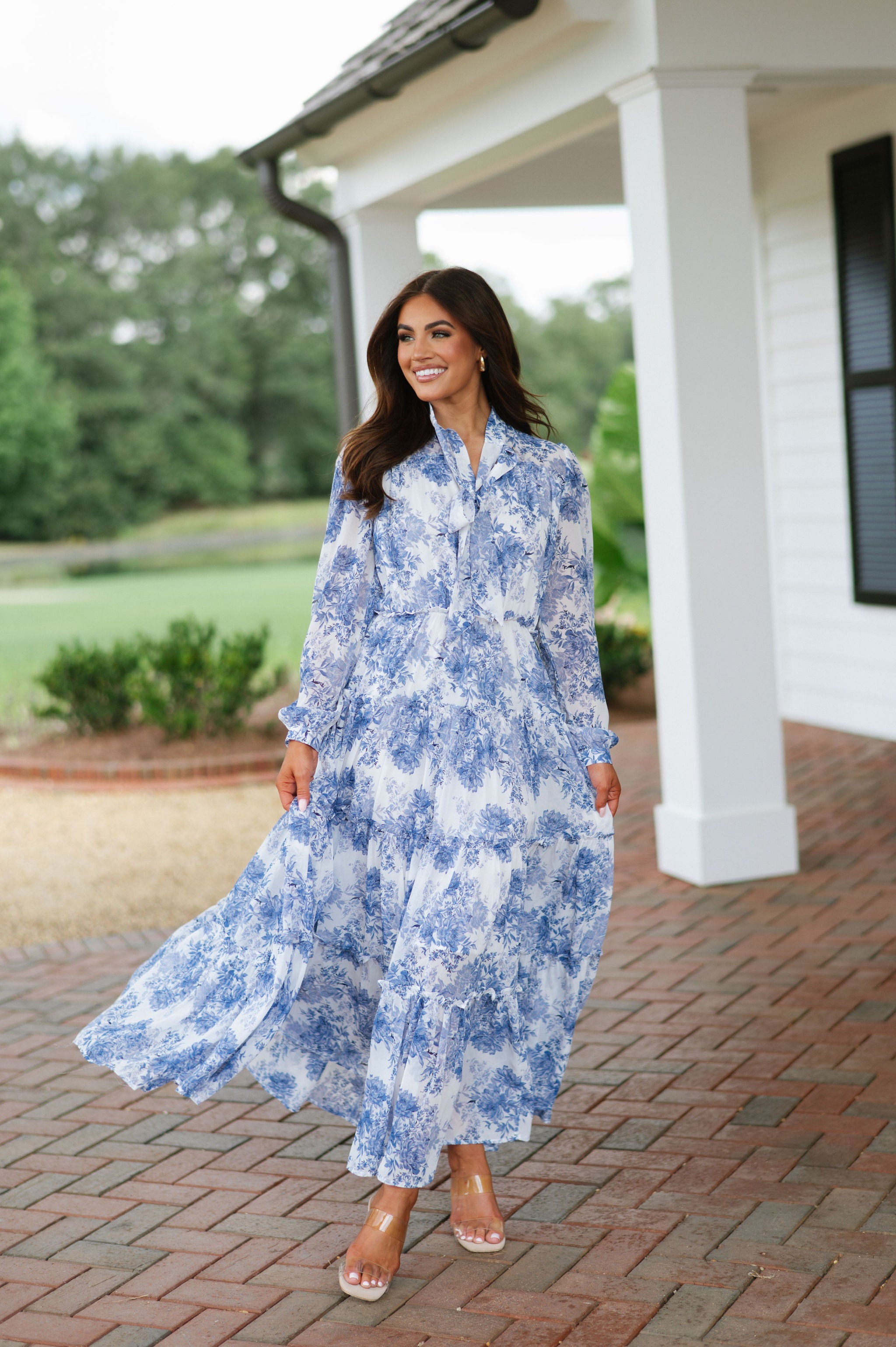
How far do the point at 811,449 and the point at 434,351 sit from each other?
236 inches

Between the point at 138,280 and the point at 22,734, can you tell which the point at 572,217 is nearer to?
the point at 138,280

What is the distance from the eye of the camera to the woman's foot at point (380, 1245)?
2.88 m

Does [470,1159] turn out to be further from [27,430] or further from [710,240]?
[27,430]

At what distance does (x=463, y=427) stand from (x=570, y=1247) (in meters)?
1.72

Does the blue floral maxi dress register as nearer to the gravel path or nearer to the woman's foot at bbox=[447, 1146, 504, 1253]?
the woman's foot at bbox=[447, 1146, 504, 1253]

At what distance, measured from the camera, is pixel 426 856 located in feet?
9.59

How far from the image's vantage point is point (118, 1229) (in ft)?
10.7

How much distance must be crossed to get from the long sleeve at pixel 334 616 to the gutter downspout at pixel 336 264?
18.6ft

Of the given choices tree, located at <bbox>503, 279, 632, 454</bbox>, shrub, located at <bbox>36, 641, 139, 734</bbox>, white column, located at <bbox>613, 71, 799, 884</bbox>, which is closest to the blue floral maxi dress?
white column, located at <bbox>613, 71, 799, 884</bbox>

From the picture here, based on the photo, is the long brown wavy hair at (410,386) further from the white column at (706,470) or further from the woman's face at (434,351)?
the white column at (706,470)

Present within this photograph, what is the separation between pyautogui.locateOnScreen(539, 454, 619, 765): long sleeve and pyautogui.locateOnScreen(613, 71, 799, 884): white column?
2.39 m

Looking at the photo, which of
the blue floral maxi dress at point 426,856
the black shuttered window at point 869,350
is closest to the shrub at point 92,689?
the black shuttered window at point 869,350

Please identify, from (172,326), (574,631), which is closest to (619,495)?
(574,631)

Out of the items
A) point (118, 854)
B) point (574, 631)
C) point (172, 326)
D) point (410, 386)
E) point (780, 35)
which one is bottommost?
point (118, 854)
